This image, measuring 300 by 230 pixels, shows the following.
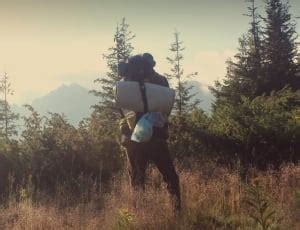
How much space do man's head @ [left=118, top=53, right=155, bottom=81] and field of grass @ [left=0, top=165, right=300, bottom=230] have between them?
4.77 ft

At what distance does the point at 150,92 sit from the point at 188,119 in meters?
4.83

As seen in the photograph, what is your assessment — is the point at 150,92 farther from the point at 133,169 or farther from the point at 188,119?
the point at 188,119

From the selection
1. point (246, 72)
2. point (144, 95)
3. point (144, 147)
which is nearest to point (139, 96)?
point (144, 95)

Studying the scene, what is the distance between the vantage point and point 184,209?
19.8 ft

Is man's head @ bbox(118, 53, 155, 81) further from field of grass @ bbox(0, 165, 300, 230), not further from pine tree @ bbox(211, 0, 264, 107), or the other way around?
pine tree @ bbox(211, 0, 264, 107)

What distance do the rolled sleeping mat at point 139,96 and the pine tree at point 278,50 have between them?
2186 centimetres

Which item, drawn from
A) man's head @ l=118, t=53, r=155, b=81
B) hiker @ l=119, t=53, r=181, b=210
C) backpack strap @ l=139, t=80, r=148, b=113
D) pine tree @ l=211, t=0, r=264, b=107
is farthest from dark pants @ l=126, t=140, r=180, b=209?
pine tree @ l=211, t=0, r=264, b=107

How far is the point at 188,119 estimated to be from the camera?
34.3 feet

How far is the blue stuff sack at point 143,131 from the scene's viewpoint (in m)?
5.58

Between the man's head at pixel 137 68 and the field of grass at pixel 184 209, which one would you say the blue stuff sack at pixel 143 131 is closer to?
the man's head at pixel 137 68

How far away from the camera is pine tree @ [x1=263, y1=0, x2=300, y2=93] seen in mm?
27578

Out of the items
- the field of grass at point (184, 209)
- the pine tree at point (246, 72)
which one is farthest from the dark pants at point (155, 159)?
the pine tree at point (246, 72)

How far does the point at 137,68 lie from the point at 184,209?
75.2 inches

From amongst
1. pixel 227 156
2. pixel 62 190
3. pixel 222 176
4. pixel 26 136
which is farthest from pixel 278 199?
pixel 26 136
